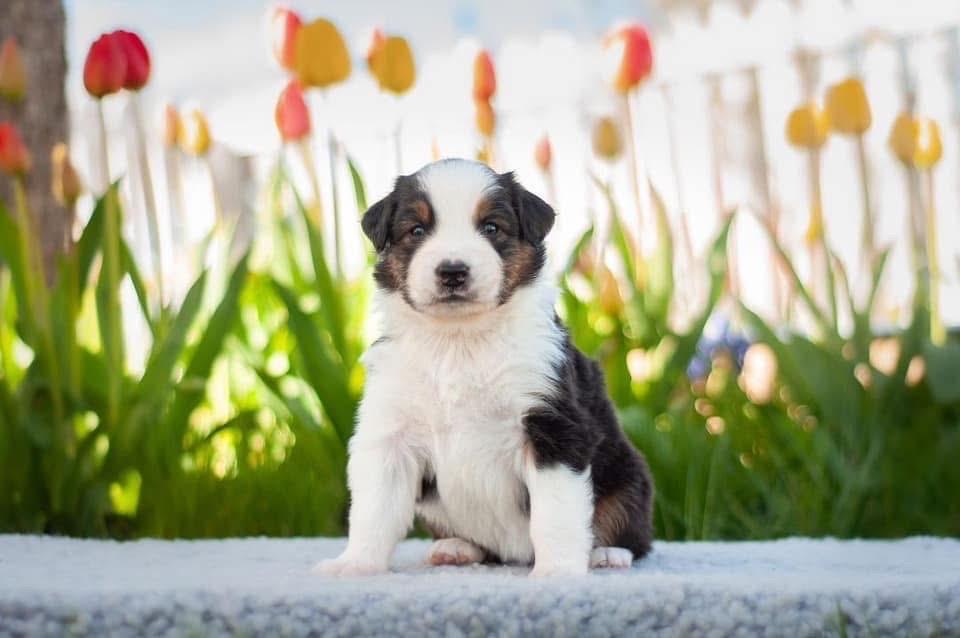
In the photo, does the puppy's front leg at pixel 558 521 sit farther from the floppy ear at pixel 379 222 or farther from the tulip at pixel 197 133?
the tulip at pixel 197 133

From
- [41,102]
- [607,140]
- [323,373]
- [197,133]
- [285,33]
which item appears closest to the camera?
[323,373]

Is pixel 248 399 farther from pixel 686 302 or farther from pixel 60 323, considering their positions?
pixel 686 302

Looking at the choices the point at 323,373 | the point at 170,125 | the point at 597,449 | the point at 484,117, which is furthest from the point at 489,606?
the point at 170,125

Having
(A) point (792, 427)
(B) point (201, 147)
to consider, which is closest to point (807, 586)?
(A) point (792, 427)

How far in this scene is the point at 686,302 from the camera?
18.6 ft

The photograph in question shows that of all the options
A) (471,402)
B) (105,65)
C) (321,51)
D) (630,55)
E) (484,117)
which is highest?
(630,55)

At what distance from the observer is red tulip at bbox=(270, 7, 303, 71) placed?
4.62m

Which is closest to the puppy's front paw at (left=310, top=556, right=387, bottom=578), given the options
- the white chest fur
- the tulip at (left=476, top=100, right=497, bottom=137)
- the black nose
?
the white chest fur

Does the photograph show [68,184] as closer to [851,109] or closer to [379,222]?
[379,222]

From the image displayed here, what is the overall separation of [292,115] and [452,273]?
239 cm

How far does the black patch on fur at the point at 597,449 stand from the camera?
9.18ft

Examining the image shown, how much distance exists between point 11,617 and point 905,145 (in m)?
3.88

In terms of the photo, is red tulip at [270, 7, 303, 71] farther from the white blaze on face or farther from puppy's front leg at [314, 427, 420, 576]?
puppy's front leg at [314, 427, 420, 576]

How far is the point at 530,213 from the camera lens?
2900 mm
